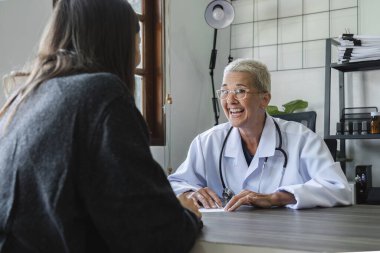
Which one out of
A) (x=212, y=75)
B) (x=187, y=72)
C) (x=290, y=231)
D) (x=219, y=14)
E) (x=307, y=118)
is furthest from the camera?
(x=212, y=75)

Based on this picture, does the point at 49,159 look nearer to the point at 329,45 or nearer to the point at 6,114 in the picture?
the point at 6,114

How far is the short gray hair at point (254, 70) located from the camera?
200cm

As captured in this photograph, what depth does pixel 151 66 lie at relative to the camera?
→ 131 inches

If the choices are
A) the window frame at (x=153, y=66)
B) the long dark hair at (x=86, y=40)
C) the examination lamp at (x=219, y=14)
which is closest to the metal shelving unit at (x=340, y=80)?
the examination lamp at (x=219, y=14)

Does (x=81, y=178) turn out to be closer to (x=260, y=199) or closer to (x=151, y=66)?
(x=260, y=199)

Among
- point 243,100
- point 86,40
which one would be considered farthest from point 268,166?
point 86,40

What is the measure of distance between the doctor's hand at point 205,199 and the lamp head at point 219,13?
6.56 ft

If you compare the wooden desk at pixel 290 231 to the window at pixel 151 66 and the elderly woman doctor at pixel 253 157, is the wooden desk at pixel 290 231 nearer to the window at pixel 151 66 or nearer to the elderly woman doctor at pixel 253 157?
the elderly woman doctor at pixel 253 157

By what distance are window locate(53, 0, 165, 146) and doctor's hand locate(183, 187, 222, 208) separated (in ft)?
5.38

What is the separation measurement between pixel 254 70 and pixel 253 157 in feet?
1.20

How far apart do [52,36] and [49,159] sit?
0.25 m

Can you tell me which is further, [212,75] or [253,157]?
[212,75]

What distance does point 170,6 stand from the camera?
10.9 ft

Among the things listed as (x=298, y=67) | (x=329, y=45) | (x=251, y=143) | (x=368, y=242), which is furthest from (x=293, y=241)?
(x=298, y=67)
